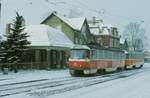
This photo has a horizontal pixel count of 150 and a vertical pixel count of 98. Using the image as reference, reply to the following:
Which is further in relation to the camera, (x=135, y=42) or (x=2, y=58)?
(x=135, y=42)

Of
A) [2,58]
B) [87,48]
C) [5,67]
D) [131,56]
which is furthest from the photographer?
[131,56]

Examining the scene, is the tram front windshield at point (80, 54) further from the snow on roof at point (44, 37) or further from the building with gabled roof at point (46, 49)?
the snow on roof at point (44, 37)

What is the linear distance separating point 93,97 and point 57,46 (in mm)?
33601

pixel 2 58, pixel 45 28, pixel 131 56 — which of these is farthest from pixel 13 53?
pixel 131 56

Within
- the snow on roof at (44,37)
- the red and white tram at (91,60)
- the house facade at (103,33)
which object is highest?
the house facade at (103,33)

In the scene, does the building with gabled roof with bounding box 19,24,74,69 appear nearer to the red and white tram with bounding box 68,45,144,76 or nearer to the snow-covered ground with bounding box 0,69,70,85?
the red and white tram with bounding box 68,45,144,76

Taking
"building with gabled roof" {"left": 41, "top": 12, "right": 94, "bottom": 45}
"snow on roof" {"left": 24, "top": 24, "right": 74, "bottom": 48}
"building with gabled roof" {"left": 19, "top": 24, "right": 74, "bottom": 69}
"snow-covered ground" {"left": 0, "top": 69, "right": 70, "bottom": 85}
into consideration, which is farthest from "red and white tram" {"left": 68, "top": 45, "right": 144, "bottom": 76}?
"building with gabled roof" {"left": 41, "top": 12, "right": 94, "bottom": 45}

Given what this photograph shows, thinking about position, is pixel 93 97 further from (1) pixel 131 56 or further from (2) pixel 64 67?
(1) pixel 131 56

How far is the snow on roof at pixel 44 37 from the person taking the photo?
169 ft

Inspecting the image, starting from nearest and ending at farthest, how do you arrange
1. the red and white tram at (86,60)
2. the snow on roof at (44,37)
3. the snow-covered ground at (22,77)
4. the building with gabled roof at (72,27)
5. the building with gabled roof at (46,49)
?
the snow-covered ground at (22,77) → the red and white tram at (86,60) → the building with gabled roof at (46,49) → the snow on roof at (44,37) → the building with gabled roof at (72,27)

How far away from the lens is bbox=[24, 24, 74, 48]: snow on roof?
169 ft

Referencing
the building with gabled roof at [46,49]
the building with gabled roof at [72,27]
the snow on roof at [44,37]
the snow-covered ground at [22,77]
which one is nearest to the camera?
the snow-covered ground at [22,77]

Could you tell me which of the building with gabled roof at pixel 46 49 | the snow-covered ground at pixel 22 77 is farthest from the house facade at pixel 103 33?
the snow-covered ground at pixel 22 77

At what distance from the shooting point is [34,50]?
5191cm
